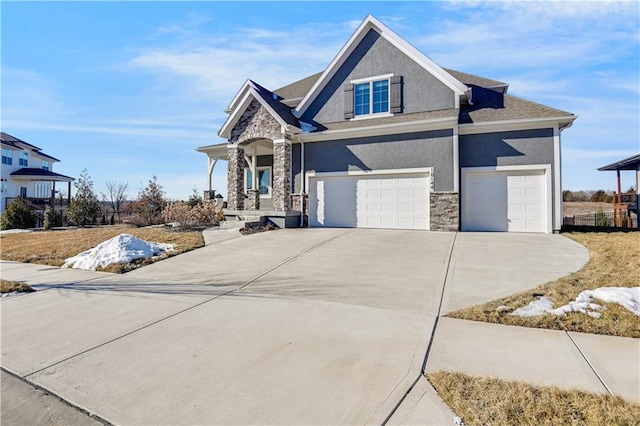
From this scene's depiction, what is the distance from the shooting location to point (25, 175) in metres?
32.5

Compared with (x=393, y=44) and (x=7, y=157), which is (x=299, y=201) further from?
(x=7, y=157)

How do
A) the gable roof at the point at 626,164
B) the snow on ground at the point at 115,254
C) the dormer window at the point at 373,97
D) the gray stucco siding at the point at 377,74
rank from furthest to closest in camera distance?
1. the gable roof at the point at 626,164
2. the dormer window at the point at 373,97
3. the gray stucco siding at the point at 377,74
4. the snow on ground at the point at 115,254

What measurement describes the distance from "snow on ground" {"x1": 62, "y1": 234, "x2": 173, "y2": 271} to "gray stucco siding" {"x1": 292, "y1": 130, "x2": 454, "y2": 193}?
23.5 feet

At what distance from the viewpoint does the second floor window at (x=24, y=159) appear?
112 feet

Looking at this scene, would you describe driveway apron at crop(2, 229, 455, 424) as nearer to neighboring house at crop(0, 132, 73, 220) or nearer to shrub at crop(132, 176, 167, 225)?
shrub at crop(132, 176, 167, 225)

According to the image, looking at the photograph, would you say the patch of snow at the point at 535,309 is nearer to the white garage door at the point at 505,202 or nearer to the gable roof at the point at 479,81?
the white garage door at the point at 505,202

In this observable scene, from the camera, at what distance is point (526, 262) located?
7230mm

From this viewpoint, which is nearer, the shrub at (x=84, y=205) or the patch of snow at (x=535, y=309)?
the patch of snow at (x=535, y=309)

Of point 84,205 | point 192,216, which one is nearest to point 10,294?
point 192,216

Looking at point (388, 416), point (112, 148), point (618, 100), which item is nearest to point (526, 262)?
point (388, 416)

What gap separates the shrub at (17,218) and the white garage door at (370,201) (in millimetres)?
19788

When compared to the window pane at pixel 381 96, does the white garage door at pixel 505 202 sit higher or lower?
lower

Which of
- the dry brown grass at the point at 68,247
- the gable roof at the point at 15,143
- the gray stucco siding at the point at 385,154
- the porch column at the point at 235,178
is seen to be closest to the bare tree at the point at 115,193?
the gable roof at the point at 15,143

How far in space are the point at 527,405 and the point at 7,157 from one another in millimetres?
45264
